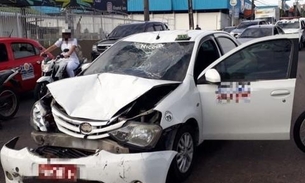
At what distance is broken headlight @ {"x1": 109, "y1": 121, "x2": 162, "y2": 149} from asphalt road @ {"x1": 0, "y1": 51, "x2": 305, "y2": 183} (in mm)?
1013

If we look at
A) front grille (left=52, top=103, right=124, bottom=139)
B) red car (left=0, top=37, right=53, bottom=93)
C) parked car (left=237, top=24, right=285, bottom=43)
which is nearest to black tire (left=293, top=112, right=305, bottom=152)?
front grille (left=52, top=103, right=124, bottom=139)

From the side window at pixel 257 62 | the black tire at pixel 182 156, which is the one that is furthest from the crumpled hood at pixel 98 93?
the side window at pixel 257 62

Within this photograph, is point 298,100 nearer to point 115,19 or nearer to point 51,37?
point 51,37

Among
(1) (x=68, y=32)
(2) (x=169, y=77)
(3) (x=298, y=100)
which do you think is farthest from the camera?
(1) (x=68, y=32)

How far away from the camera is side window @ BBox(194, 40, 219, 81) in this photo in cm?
520

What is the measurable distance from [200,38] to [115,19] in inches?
845

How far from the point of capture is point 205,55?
551cm

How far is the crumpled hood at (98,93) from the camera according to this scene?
4086 millimetres

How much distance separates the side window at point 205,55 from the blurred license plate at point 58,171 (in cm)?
192

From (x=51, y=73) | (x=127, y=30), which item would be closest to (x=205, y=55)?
(x=51, y=73)

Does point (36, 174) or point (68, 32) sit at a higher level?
point (68, 32)

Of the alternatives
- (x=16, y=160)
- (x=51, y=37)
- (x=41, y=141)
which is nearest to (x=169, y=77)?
(x=41, y=141)

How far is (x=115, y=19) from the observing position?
2630cm

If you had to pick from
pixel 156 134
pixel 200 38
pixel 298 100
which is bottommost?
pixel 298 100
